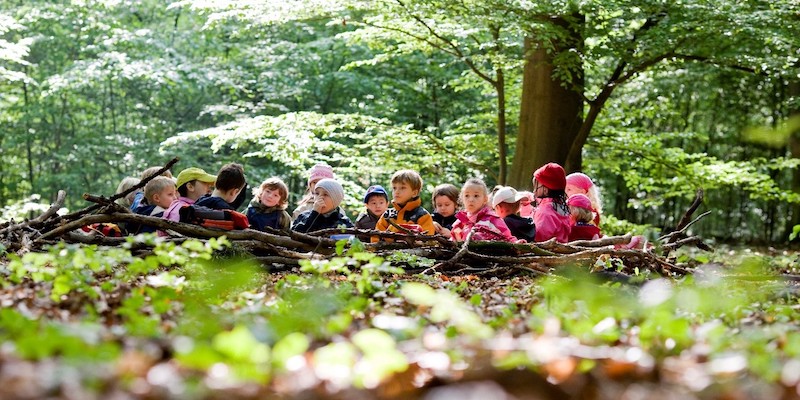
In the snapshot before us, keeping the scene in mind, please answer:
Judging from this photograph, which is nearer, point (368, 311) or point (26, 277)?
point (368, 311)

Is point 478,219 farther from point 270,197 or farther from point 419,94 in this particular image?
point 419,94

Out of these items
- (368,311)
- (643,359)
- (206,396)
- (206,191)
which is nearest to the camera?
(206,396)

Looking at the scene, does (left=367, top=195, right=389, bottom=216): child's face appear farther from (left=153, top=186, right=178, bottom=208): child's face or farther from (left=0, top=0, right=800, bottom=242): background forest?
(left=0, top=0, right=800, bottom=242): background forest

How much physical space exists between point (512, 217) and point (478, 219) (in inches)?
20.4

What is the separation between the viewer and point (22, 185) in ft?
84.0

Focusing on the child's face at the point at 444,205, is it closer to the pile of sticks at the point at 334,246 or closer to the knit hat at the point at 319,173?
the knit hat at the point at 319,173

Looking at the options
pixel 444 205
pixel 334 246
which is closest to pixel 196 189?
pixel 334 246

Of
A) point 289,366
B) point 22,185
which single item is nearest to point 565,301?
point 289,366

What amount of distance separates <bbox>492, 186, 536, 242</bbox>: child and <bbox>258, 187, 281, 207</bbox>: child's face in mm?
1959

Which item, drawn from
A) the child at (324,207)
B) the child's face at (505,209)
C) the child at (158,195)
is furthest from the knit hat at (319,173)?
the child's face at (505,209)

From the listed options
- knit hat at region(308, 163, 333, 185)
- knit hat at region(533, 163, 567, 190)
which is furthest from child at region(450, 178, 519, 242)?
knit hat at region(308, 163, 333, 185)

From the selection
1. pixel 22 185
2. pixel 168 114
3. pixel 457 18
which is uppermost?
pixel 457 18

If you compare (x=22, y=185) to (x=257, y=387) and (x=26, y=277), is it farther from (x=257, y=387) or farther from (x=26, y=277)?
(x=257, y=387)

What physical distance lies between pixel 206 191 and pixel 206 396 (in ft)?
20.0
